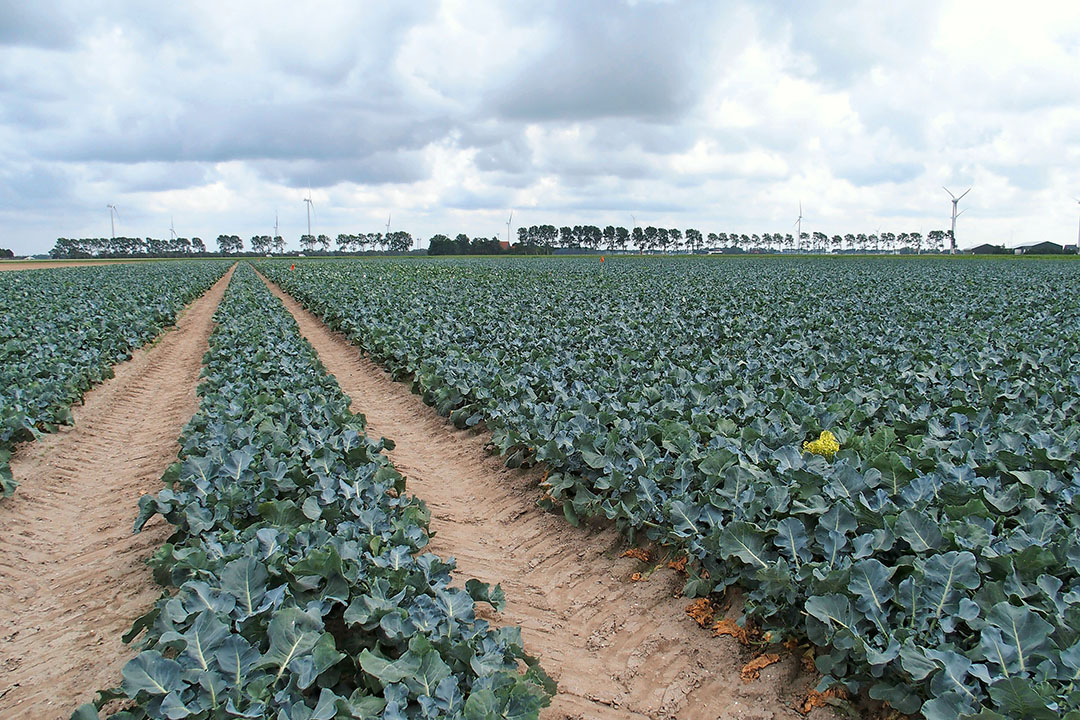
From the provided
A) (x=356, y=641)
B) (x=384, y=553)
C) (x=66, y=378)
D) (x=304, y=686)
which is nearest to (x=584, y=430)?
(x=384, y=553)

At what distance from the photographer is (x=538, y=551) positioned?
18.6ft

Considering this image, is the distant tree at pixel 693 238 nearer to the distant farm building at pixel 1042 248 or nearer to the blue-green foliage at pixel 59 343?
the distant farm building at pixel 1042 248

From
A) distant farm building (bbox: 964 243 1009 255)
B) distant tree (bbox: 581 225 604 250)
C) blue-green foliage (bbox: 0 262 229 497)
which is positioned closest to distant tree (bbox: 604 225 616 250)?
distant tree (bbox: 581 225 604 250)

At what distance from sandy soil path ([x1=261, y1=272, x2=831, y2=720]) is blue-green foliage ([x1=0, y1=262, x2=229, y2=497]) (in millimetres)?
4818

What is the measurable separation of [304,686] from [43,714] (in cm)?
195

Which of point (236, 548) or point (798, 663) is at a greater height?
point (236, 548)

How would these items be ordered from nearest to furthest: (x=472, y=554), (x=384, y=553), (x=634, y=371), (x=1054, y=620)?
(x=1054, y=620) < (x=384, y=553) < (x=472, y=554) < (x=634, y=371)

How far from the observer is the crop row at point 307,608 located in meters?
2.96

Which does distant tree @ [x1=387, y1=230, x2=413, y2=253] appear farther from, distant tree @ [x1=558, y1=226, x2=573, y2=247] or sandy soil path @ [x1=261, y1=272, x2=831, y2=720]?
sandy soil path @ [x1=261, y1=272, x2=831, y2=720]

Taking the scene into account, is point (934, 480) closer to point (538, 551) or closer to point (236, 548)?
point (538, 551)

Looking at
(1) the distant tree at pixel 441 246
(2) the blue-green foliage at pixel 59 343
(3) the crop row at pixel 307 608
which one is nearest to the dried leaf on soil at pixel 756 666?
(3) the crop row at pixel 307 608

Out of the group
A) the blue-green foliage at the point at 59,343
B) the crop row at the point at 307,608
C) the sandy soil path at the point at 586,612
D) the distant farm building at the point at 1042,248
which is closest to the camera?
the crop row at the point at 307,608

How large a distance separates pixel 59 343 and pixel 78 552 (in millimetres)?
9166

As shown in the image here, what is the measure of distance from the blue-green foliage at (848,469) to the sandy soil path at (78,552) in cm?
356
